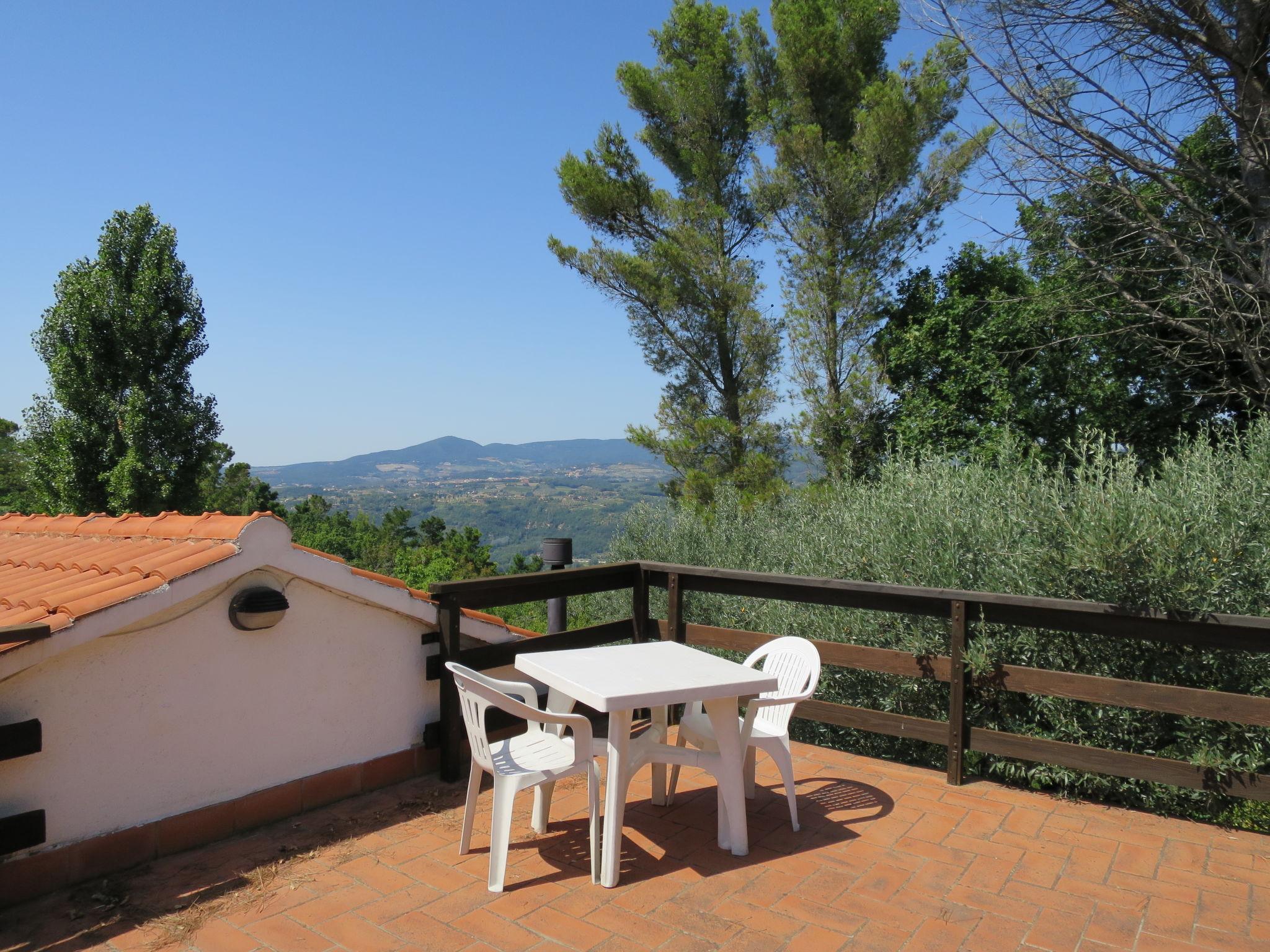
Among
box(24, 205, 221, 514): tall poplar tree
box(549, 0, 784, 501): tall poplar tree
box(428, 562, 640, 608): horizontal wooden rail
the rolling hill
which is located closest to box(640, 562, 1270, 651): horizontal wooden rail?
box(428, 562, 640, 608): horizontal wooden rail

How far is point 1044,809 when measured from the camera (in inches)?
136

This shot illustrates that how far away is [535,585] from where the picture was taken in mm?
4062

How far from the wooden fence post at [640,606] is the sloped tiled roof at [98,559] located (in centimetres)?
216

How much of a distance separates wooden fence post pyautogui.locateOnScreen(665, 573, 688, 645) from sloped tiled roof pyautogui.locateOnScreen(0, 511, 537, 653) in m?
0.85

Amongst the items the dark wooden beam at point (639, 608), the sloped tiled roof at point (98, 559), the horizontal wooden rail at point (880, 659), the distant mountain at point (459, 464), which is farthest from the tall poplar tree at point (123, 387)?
the distant mountain at point (459, 464)

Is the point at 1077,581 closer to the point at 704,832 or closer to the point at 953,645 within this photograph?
the point at 953,645

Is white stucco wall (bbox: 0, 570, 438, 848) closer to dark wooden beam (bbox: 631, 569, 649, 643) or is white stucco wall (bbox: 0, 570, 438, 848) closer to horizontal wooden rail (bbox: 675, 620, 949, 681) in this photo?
dark wooden beam (bbox: 631, 569, 649, 643)

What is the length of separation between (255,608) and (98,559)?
37.7 inches

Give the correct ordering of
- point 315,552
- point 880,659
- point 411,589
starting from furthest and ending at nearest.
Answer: point 880,659 < point 411,589 < point 315,552

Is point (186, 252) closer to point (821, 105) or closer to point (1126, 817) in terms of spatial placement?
point (821, 105)

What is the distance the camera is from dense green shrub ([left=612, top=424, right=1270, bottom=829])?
12.0ft

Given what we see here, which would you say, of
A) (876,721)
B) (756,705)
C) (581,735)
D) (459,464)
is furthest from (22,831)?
(459,464)

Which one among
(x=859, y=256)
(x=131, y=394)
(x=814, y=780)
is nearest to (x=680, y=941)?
(x=814, y=780)

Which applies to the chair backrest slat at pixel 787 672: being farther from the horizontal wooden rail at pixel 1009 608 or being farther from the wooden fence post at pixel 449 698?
the wooden fence post at pixel 449 698
